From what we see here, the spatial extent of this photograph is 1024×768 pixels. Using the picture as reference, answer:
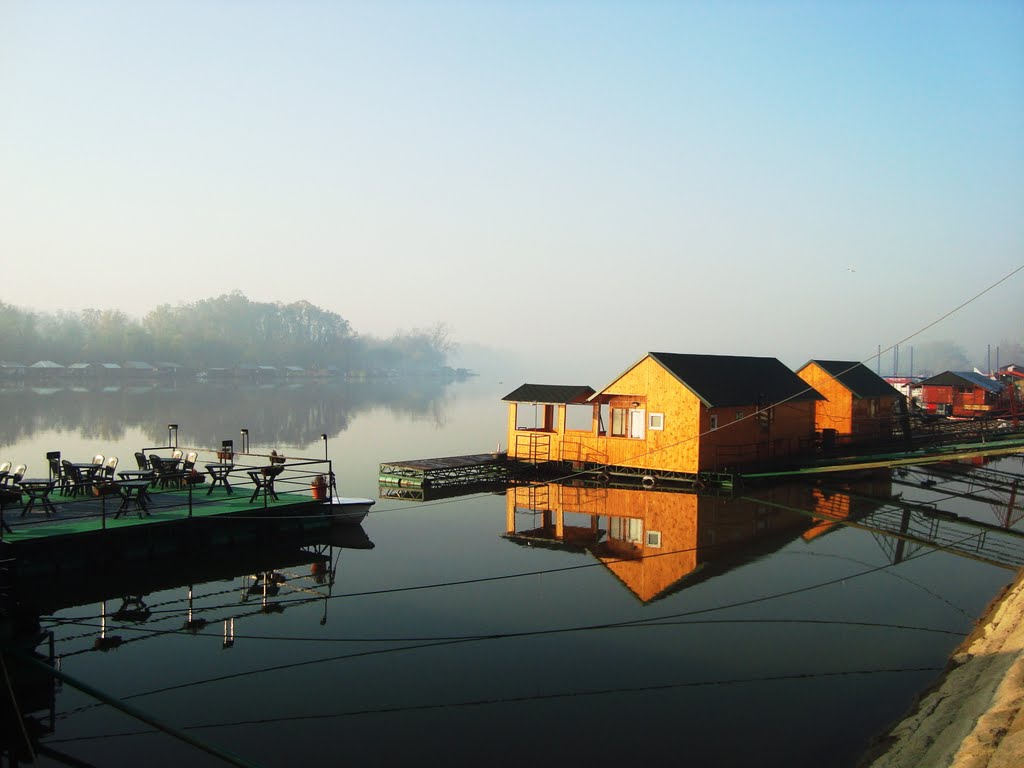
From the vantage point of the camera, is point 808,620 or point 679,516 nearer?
point 808,620

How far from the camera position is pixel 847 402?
4131 centimetres

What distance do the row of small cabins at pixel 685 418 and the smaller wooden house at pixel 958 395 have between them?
66.2ft

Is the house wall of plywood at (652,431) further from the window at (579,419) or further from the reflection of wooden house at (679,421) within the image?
the window at (579,419)

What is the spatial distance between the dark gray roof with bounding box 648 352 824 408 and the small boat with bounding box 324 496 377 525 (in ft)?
48.3

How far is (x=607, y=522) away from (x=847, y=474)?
52.8 feet

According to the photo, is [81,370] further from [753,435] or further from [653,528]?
[653,528]

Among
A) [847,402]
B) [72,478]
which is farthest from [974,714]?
[847,402]

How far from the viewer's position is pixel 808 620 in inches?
609

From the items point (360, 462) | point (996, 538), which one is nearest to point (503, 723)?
point (996, 538)

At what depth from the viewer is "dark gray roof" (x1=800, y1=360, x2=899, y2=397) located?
41.8 metres

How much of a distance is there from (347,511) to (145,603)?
7.61 m

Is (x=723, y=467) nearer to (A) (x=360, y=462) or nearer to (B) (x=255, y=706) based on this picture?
(A) (x=360, y=462)

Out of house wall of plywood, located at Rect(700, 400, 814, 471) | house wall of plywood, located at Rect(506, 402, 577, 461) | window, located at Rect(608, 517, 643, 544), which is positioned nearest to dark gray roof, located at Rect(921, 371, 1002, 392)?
house wall of plywood, located at Rect(700, 400, 814, 471)

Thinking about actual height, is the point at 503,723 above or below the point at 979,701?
below
